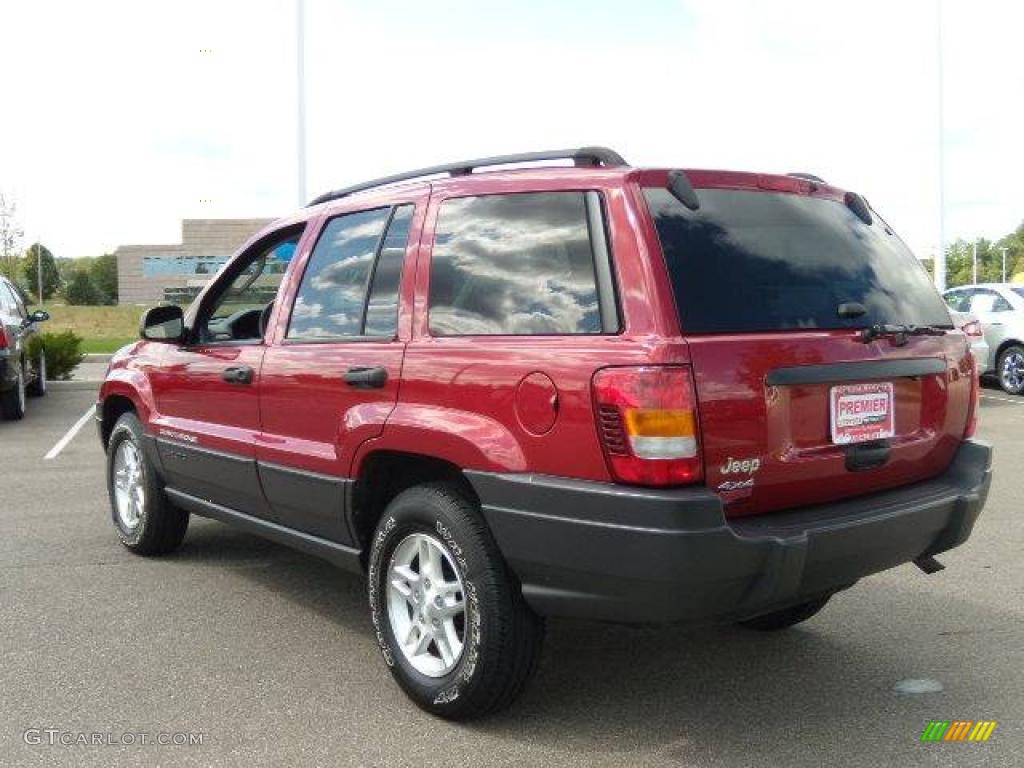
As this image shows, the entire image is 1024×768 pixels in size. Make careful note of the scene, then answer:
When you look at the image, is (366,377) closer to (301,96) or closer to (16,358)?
(16,358)

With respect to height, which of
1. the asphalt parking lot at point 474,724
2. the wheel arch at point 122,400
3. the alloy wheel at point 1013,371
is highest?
the wheel arch at point 122,400

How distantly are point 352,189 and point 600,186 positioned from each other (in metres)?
1.60

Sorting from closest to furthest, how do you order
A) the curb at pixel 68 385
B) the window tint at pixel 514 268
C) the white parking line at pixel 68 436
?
the window tint at pixel 514 268 → the white parking line at pixel 68 436 → the curb at pixel 68 385

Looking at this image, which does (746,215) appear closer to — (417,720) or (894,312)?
(894,312)

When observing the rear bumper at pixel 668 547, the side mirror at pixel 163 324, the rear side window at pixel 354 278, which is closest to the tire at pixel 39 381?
the side mirror at pixel 163 324

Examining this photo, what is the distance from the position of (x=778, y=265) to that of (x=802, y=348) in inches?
12.4

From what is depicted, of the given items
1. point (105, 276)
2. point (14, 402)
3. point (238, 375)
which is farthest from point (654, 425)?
point (105, 276)

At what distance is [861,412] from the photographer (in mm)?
3377

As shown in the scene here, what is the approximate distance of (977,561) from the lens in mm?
5578

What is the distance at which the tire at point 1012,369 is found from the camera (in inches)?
583

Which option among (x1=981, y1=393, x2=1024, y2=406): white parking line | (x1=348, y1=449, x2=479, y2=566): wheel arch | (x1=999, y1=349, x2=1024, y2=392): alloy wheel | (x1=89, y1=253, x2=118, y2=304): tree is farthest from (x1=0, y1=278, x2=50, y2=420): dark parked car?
(x1=89, y1=253, x2=118, y2=304): tree

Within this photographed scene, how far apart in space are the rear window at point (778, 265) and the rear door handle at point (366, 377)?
1.16 meters

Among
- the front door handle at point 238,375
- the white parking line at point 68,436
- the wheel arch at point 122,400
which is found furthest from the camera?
the white parking line at point 68,436

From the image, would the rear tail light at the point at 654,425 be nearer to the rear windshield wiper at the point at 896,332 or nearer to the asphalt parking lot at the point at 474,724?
the rear windshield wiper at the point at 896,332
